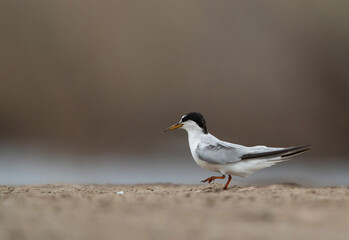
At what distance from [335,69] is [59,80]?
7.64 meters

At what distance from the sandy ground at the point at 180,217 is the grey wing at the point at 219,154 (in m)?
1.08

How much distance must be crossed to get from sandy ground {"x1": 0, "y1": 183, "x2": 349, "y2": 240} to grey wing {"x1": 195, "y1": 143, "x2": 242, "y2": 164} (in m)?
1.08

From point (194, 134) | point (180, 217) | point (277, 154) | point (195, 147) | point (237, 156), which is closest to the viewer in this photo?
point (180, 217)

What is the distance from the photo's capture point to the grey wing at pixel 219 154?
20.3 ft

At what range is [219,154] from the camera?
6.24 metres

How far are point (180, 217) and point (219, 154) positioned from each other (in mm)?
2416

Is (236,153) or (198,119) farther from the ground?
(198,119)

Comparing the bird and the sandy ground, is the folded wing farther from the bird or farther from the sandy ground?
the sandy ground

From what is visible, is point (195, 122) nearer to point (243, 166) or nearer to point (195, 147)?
point (195, 147)

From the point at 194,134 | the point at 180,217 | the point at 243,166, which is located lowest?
the point at 180,217

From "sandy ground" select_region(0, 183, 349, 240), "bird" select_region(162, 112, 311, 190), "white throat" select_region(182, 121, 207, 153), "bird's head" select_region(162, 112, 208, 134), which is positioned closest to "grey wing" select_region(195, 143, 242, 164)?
"bird" select_region(162, 112, 311, 190)

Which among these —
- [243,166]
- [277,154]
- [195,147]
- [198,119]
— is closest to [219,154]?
[243,166]

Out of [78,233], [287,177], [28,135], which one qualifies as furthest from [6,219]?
[28,135]

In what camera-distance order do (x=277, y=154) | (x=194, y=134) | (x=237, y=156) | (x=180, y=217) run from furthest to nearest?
(x=194, y=134) < (x=237, y=156) < (x=277, y=154) < (x=180, y=217)
